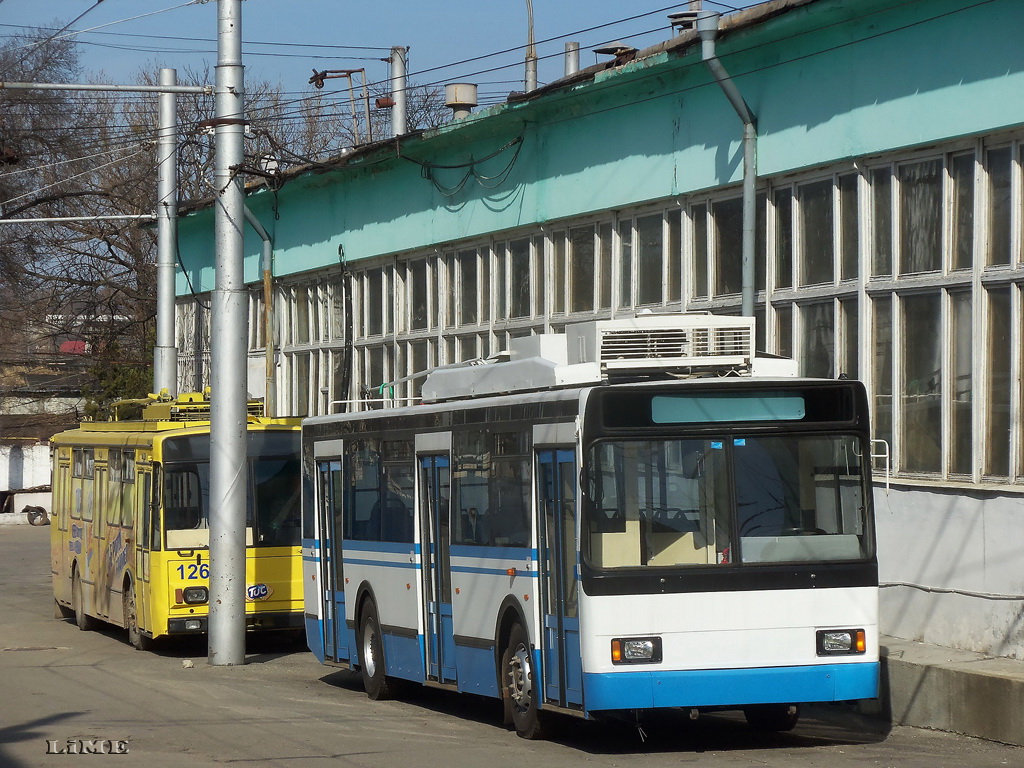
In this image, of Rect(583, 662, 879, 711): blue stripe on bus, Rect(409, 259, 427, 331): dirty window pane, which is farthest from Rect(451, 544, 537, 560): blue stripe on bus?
Rect(409, 259, 427, 331): dirty window pane

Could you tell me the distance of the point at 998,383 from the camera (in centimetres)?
1442

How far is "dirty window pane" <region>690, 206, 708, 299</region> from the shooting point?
19.1m

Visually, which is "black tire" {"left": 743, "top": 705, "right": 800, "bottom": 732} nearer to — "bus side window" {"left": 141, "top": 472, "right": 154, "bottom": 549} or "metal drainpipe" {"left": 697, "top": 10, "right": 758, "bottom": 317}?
"metal drainpipe" {"left": 697, "top": 10, "right": 758, "bottom": 317}

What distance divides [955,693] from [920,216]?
16.3 feet

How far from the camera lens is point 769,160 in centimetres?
1766

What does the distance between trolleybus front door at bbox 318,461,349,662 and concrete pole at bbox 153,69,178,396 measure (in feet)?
36.2

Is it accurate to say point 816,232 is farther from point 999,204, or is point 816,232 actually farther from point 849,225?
point 999,204

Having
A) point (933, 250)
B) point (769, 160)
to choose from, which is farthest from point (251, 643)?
point (933, 250)

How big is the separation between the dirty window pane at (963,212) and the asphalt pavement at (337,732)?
4173 mm

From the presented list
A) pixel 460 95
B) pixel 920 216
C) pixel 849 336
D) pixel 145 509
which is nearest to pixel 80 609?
pixel 145 509

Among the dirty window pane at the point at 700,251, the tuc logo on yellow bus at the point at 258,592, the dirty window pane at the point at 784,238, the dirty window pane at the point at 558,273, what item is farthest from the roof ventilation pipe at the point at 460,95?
the dirty window pane at the point at 784,238

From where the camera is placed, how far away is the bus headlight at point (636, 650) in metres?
10.9

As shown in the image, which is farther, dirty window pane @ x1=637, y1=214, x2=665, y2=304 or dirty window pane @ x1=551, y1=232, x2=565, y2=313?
dirty window pane @ x1=551, y1=232, x2=565, y2=313

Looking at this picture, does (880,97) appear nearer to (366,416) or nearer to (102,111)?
(366,416)
